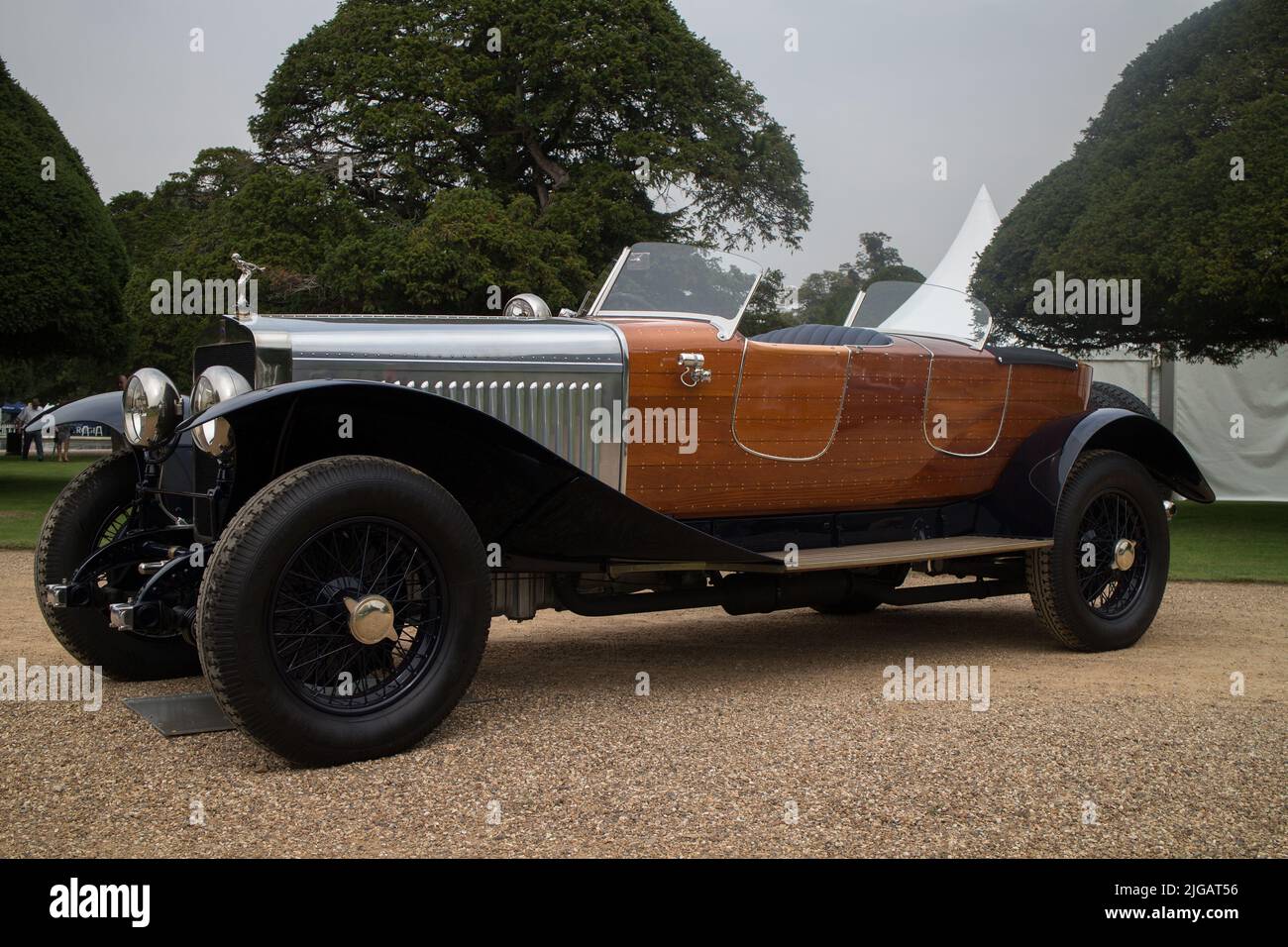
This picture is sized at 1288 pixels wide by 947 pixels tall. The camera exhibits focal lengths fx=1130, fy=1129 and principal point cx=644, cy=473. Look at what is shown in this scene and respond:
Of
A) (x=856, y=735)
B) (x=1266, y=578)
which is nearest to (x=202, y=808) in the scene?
(x=856, y=735)

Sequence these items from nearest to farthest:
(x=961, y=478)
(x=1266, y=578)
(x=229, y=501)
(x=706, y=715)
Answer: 1. (x=229, y=501)
2. (x=706, y=715)
3. (x=961, y=478)
4. (x=1266, y=578)

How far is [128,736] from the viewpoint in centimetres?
→ 421

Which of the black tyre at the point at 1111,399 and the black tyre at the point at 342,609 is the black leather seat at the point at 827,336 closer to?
the black tyre at the point at 1111,399

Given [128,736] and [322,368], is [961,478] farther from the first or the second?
[128,736]

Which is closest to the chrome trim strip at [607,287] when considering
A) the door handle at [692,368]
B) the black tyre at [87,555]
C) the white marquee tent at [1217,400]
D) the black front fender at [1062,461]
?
the door handle at [692,368]

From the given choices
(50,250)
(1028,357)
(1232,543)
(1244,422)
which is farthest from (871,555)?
(50,250)

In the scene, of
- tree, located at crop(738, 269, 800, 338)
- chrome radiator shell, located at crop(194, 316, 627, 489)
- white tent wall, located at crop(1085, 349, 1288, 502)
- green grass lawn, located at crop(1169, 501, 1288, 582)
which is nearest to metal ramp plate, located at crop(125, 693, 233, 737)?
chrome radiator shell, located at crop(194, 316, 627, 489)

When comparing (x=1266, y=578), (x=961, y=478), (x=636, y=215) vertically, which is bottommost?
(x=1266, y=578)

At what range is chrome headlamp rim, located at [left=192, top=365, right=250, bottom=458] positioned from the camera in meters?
3.88

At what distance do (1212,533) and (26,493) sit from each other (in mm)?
16722

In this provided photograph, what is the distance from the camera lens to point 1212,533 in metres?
13.4

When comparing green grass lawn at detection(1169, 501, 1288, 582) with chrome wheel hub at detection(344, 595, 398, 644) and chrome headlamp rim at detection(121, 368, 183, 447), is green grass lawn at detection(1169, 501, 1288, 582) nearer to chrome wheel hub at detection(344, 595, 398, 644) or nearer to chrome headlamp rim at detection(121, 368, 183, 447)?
chrome wheel hub at detection(344, 595, 398, 644)
